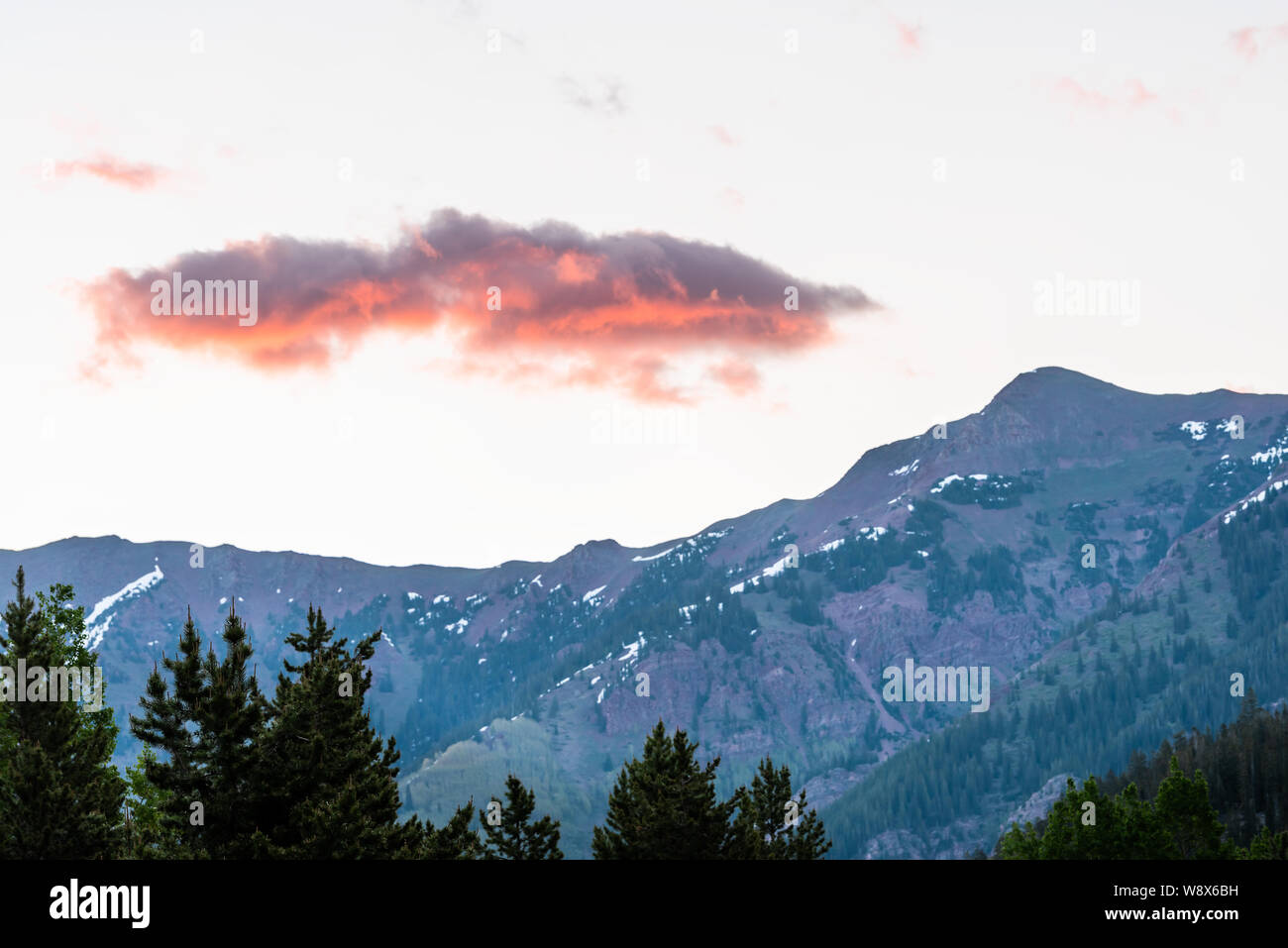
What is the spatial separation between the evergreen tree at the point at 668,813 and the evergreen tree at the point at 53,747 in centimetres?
2958

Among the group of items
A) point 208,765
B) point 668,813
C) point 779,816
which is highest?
point 208,765

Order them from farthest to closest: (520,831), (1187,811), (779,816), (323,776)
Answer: (1187,811)
(779,816)
(520,831)
(323,776)

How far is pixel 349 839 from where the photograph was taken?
52.9 metres

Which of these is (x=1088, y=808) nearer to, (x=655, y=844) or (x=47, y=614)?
(x=655, y=844)

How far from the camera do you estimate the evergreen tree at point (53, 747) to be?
179ft

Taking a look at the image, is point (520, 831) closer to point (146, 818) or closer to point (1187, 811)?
point (146, 818)

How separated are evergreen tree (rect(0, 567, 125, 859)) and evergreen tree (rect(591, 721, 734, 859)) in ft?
97.0

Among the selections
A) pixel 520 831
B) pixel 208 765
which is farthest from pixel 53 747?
pixel 520 831

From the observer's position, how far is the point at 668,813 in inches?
3125

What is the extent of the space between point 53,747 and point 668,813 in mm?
33791
